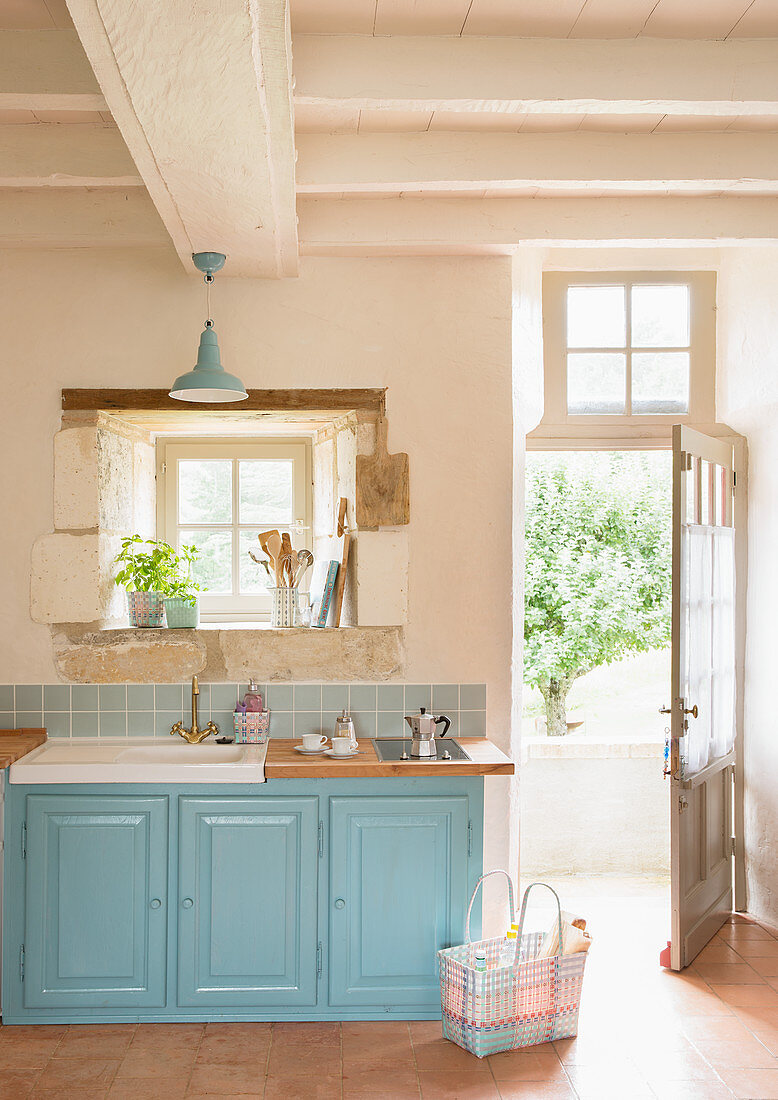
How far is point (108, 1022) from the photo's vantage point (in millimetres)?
3334

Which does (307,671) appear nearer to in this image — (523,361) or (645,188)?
(523,361)

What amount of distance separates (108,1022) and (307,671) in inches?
56.5

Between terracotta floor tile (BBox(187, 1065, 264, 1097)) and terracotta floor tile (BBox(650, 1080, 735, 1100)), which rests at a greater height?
terracotta floor tile (BBox(650, 1080, 735, 1100))

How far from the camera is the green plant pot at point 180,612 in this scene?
392 cm

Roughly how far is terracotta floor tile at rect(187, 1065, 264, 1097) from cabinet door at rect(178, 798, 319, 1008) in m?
0.31

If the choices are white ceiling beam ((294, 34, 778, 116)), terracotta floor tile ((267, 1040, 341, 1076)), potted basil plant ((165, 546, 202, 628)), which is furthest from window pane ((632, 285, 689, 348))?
terracotta floor tile ((267, 1040, 341, 1076))

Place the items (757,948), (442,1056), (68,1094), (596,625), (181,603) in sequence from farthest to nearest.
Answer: (596,625) → (757,948) → (181,603) → (442,1056) → (68,1094)

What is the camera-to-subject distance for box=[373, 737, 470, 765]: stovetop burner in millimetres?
3461

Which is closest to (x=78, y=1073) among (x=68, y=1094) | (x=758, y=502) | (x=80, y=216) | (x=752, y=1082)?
(x=68, y=1094)

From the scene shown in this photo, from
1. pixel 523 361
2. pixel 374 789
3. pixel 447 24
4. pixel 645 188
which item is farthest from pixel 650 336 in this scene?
pixel 374 789

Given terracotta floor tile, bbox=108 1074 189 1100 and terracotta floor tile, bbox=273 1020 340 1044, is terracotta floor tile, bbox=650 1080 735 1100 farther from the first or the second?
terracotta floor tile, bbox=108 1074 189 1100

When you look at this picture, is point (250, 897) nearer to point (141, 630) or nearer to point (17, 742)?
point (17, 742)

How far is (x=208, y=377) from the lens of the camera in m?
3.37

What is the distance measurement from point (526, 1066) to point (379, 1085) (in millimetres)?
493
